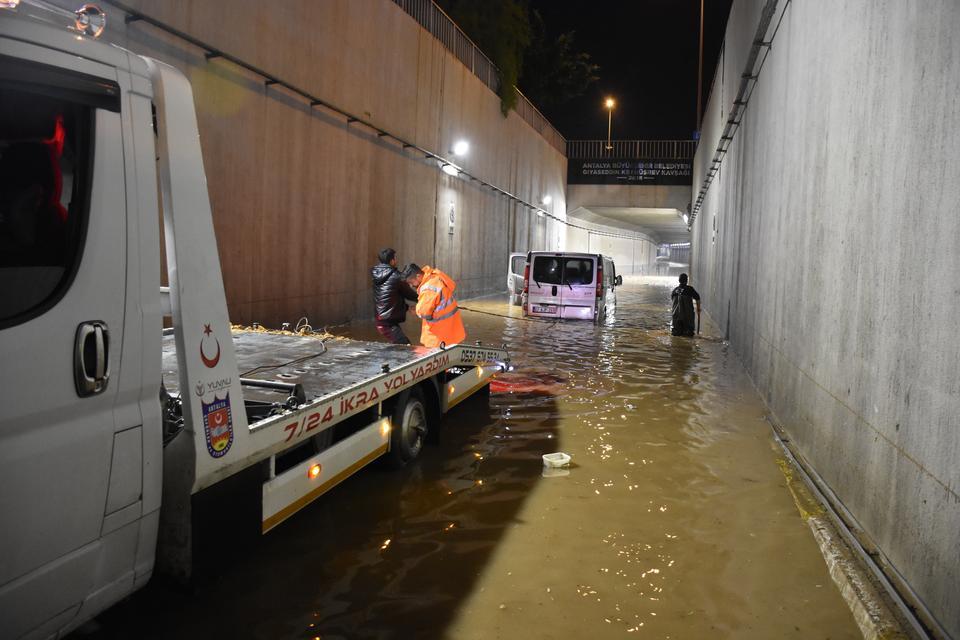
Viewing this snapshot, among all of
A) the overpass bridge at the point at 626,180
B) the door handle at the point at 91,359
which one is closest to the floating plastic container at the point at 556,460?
the door handle at the point at 91,359

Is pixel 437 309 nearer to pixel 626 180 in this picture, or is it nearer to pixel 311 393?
pixel 311 393

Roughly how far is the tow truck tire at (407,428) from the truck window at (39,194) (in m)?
3.33

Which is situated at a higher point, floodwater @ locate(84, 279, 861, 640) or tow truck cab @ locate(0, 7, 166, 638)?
tow truck cab @ locate(0, 7, 166, 638)

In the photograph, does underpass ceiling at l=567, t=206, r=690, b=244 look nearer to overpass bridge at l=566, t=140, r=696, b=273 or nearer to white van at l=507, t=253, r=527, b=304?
overpass bridge at l=566, t=140, r=696, b=273

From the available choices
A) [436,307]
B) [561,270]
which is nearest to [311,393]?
[436,307]

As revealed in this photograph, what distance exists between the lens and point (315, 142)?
15.0m

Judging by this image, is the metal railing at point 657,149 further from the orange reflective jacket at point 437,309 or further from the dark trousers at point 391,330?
the orange reflective jacket at point 437,309

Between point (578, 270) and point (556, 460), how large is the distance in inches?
507

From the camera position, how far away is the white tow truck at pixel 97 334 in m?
2.52

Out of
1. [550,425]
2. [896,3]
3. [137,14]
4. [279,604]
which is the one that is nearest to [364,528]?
[279,604]

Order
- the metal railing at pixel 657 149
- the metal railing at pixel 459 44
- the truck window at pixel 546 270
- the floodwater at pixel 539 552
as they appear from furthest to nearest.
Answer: the metal railing at pixel 657 149
the metal railing at pixel 459 44
the truck window at pixel 546 270
the floodwater at pixel 539 552

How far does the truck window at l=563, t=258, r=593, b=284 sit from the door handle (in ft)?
53.0

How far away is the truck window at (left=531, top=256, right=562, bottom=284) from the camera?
18906mm

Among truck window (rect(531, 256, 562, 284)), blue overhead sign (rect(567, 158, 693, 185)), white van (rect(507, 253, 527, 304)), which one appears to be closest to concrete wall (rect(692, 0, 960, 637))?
truck window (rect(531, 256, 562, 284))
